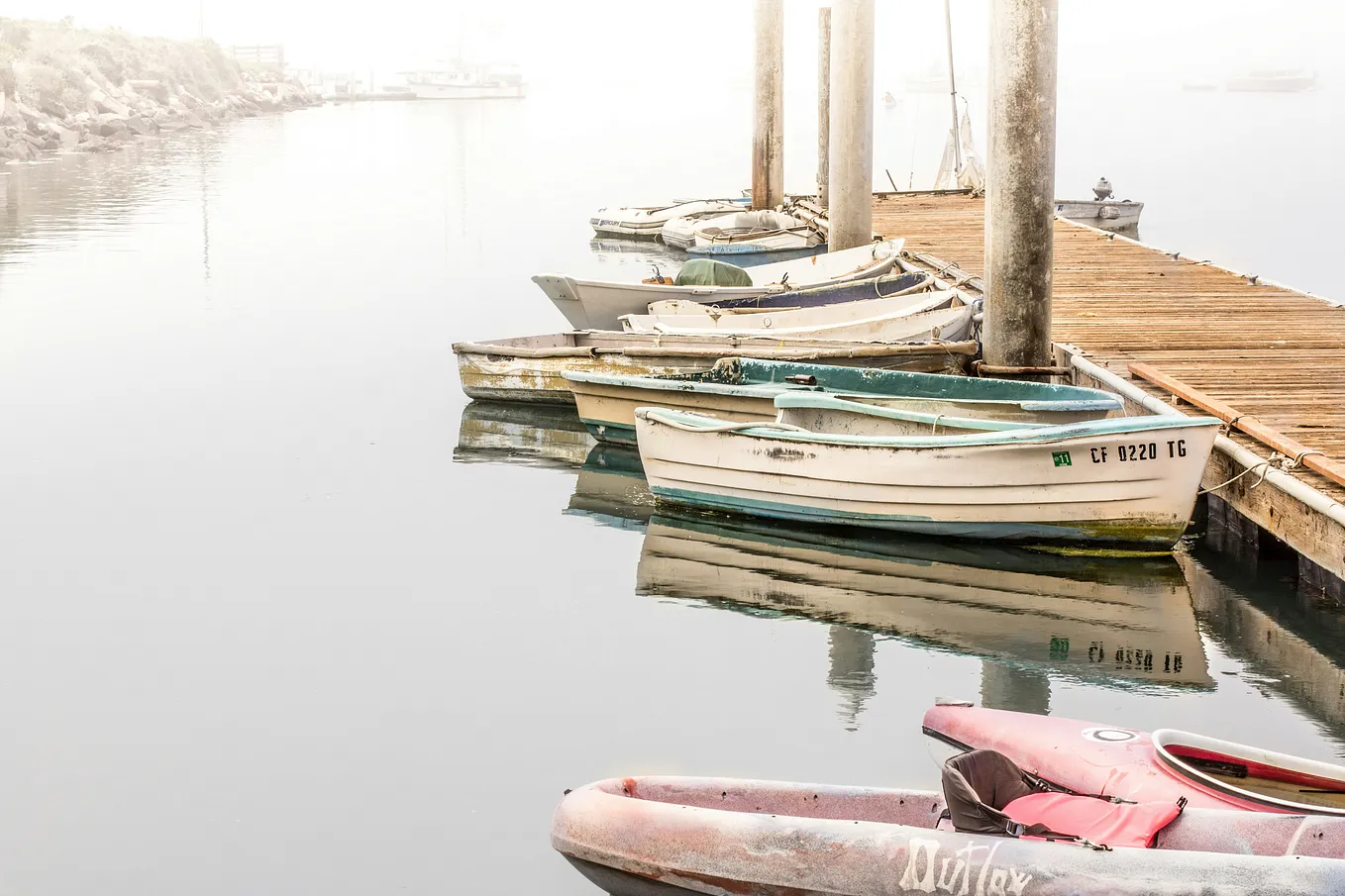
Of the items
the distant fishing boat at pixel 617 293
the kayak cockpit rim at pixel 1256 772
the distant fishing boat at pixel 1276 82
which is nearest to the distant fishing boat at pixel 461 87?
the distant fishing boat at pixel 1276 82

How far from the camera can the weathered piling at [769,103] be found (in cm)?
2489

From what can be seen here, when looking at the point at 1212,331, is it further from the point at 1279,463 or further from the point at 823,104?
the point at 823,104

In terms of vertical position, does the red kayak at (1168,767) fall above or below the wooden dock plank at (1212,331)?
below

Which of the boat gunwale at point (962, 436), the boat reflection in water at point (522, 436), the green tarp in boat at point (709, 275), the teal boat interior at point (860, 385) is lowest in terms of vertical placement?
the boat reflection in water at point (522, 436)

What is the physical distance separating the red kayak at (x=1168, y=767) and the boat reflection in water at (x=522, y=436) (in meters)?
6.92

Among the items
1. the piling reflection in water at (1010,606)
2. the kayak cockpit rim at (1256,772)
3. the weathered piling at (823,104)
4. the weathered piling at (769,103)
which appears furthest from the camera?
the weathered piling at (823,104)

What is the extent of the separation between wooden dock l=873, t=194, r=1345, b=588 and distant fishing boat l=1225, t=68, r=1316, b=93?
127998 millimetres

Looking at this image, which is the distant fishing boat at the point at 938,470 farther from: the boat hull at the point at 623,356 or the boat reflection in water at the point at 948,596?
the boat hull at the point at 623,356

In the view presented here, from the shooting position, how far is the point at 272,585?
9312 mm

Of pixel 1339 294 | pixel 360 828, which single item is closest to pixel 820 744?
pixel 360 828

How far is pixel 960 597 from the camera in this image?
878cm

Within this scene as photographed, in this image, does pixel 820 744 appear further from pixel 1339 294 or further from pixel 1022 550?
pixel 1339 294

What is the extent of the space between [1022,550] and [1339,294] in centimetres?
1397

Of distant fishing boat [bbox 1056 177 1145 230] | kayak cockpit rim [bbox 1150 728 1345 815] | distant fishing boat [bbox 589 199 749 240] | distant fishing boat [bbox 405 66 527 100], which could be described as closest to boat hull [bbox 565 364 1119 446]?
kayak cockpit rim [bbox 1150 728 1345 815]
